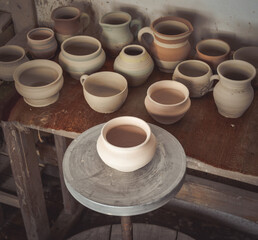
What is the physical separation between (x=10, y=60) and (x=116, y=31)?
18.5 inches

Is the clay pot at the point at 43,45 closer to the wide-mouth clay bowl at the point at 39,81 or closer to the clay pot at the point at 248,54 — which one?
the wide-mouth clay bowl at the point at 39,81

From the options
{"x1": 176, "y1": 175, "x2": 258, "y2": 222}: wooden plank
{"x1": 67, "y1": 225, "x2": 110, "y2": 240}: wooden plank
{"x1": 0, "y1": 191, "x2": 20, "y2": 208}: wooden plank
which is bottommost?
{"x1": 67, "y1": 225, "x2": 110, "y2": 240}: wooden plank

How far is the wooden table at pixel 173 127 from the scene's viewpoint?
1.23 m

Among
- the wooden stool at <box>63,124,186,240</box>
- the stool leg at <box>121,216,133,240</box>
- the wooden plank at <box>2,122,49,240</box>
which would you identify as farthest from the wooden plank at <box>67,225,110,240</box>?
the wooden stool at <box>63,124,186,240</box>

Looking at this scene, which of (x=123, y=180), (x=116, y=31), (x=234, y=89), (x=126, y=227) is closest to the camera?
(x=123, y=180)

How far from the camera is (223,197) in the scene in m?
1.72

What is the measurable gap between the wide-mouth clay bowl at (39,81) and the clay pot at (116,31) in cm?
26

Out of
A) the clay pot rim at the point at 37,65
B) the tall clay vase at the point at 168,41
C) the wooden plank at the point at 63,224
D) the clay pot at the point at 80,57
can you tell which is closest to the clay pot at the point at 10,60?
the clay pot rim at the point at 37,65

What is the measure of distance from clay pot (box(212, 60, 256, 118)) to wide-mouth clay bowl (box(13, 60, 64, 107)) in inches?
23.5

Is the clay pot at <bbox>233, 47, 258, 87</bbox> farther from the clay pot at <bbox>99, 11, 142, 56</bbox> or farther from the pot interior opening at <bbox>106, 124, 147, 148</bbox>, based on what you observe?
the pot interior opening at <bbox>106, 124, 147, 148</bbox>

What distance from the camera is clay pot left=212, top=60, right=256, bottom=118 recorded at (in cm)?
130

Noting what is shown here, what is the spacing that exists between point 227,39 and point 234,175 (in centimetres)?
74

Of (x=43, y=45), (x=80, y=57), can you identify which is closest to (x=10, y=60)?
(x=43, y=45)

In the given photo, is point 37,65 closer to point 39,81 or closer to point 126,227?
point 39,81
